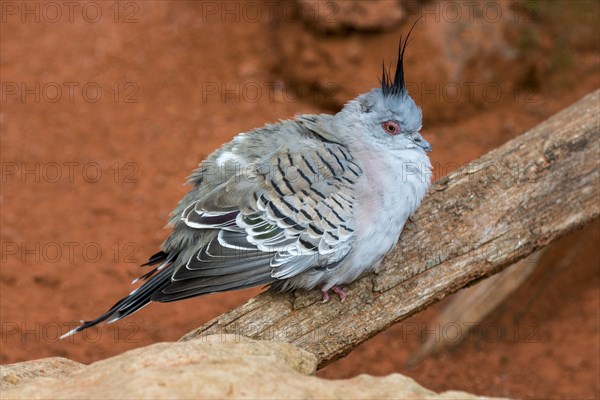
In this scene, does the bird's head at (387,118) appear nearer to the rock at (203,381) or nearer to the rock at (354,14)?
the rock at (203,381)

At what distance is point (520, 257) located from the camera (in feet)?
15.8

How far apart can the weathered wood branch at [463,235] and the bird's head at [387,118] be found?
0.41 metres

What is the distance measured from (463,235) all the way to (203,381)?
2.19 meters

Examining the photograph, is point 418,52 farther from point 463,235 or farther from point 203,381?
point 203,381

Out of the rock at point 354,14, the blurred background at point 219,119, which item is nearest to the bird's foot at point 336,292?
the blurred background at point 219,119

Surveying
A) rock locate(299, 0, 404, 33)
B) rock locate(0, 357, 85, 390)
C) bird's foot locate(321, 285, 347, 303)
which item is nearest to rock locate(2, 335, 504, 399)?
rock locate(0, 357, 85, 390)

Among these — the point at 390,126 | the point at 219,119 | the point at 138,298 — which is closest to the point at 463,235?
the point at 390,126

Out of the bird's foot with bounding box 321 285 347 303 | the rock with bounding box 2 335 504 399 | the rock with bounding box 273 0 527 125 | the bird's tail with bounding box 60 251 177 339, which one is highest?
the rock with bounding box 273 0 527 125

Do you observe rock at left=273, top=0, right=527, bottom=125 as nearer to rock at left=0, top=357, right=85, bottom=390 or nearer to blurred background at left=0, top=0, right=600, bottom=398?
blurred background at left=0, top=0, right=600, bottom=398

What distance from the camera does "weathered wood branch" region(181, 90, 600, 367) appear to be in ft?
14.6

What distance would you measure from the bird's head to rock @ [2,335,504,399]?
6.02ft

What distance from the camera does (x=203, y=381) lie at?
124 inches

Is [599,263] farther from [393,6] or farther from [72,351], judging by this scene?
[72,351]

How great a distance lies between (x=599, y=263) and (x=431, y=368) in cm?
185
